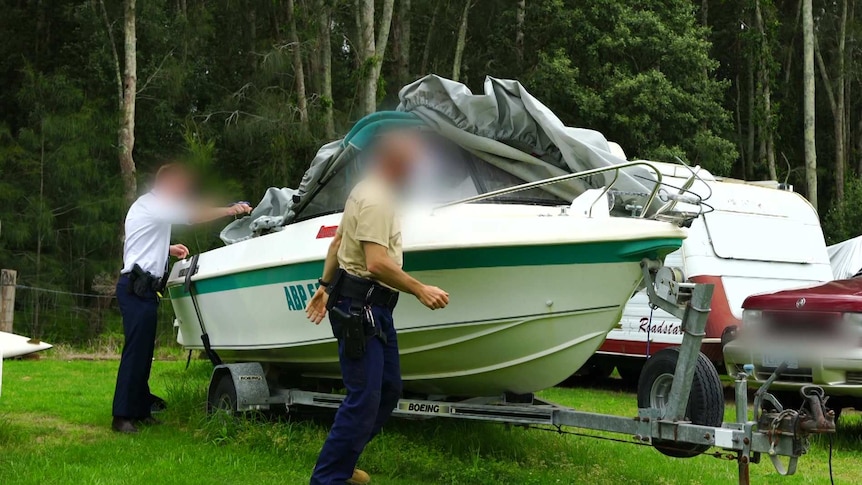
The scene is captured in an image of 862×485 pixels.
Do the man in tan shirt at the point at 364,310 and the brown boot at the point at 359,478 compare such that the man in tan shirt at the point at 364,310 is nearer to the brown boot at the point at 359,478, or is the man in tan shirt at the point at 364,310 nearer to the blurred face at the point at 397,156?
the blurred face at the point at 397,156

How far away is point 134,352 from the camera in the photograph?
6.64 meters

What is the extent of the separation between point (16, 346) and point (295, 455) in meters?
1.83

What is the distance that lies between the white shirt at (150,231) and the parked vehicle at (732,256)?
4564 mm

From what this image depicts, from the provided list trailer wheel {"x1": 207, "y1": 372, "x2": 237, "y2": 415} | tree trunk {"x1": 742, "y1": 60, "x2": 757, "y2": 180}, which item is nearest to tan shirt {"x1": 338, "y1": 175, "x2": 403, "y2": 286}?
trailer wheel {"x1": 207, "y1": 372, "x2": 237, "y2": 415}

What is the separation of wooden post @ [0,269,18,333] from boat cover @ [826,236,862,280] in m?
11.2

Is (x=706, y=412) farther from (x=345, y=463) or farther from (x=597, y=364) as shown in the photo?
(x=597, y=364)

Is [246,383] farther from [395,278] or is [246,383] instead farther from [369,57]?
[369,57]

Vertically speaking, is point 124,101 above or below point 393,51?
below

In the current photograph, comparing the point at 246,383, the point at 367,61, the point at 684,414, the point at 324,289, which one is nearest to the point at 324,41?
the point at 367,61

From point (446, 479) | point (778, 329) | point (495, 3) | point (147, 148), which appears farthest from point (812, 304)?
point (495, 3)

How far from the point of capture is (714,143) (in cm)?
2202

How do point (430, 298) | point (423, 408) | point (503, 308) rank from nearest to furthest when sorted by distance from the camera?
1. point (430, 298)
2. point (503, 308)
3. point (423, 408)

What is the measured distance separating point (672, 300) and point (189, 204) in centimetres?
384

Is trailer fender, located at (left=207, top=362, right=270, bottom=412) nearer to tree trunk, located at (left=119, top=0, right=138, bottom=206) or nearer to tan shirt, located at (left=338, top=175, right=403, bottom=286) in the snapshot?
tan shirt, located at (left=338, top=175, right=403, bottom=286)
